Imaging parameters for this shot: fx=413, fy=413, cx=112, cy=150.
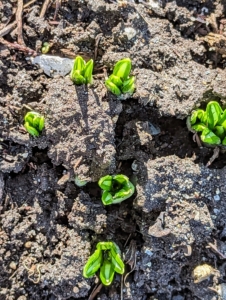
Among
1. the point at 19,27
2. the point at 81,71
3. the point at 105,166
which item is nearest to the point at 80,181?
the point at 105,166

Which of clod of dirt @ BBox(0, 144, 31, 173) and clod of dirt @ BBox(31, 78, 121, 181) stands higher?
clod of dirt @ BBox(31, 78, 121, 181)

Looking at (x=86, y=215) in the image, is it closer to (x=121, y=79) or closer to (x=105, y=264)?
(x=105, y=264)

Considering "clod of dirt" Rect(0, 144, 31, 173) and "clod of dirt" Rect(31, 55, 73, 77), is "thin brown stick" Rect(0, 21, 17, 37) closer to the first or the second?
"clod of dirt" Rect(31, 55, 73, 77)

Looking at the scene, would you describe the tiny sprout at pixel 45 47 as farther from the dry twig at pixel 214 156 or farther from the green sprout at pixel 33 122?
the dry twig at pixel 214 156

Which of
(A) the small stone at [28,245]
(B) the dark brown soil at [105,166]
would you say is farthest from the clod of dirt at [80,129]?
(A) the small stone at [28,245]

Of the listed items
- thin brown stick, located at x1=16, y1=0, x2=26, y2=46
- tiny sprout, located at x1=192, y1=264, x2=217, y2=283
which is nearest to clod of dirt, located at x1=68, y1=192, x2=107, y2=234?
tiny sprout, located at x1=192, y1=264, x2=217, y2=283

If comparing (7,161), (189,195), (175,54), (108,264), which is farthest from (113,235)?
(175,54)
